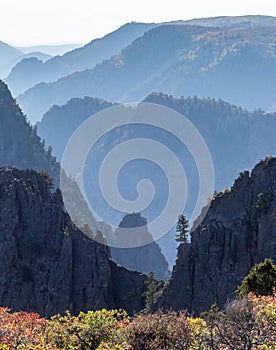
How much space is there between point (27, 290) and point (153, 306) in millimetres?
20120

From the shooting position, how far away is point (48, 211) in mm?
102875

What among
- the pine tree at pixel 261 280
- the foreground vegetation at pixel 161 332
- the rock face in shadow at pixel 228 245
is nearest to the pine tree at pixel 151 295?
the rock face in shadow at pixel 228 245

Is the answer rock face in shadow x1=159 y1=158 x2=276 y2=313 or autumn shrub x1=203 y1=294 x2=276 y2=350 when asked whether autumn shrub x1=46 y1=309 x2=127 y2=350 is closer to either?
autumn shrub x1=203 y1=294 x2=276 y2=350

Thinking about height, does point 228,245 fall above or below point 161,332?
above

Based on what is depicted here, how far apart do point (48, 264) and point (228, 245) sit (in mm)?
29931

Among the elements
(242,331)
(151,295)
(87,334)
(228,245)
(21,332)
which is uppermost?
(228,245)

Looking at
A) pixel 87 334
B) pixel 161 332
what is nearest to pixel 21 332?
pixel 87 334

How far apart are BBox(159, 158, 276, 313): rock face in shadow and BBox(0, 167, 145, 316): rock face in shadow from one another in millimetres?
11718

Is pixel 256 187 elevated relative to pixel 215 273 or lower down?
elevated

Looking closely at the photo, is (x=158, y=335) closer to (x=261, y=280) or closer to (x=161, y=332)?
(x=161, y=332)

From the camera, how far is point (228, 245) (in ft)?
288

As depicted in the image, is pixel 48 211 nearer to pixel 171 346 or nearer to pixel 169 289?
pixel 169 289

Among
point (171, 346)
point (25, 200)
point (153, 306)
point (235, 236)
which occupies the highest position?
point (25, 200)

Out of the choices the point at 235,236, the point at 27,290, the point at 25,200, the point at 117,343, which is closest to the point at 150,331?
the point at 117,343
